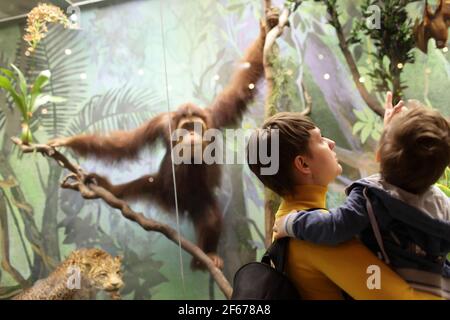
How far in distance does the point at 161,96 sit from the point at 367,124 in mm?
1197

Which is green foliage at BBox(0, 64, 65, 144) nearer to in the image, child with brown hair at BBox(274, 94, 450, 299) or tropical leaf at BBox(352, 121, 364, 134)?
tropical leaf at BBox(352, 121, 364, 134)

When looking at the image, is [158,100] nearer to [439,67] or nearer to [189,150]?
[189,150]

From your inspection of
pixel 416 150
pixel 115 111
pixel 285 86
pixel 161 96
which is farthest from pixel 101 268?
pixel 416 150

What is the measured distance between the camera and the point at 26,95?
8.48 ft

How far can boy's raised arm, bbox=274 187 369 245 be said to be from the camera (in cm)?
79

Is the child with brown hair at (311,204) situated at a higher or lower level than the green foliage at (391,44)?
lower

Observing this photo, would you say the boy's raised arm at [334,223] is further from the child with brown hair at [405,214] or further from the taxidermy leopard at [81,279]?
the taxidermy leopard at [81,279]

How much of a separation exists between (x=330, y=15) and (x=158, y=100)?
43.1 inches

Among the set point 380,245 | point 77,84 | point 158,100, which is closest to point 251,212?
point 158,100

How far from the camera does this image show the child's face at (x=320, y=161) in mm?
922

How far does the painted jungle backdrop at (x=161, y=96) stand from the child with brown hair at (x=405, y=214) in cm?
129

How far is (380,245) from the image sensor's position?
2.65 ft

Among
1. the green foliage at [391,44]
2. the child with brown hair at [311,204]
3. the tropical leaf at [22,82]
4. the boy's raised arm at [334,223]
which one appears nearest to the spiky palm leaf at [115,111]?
the tropical leaf at [22,82]

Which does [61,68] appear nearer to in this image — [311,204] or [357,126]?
[357,126]
